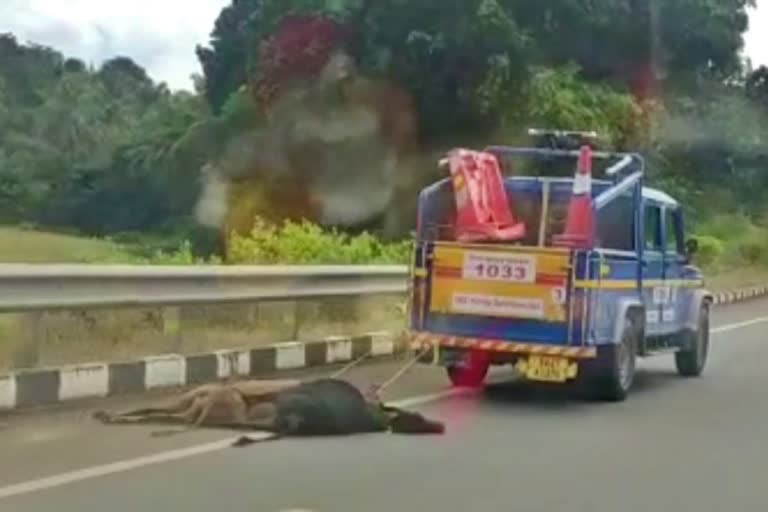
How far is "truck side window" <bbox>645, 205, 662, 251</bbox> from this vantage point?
13750 mm

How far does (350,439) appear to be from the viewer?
9.86 m

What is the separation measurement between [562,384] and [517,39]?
64.0 ft

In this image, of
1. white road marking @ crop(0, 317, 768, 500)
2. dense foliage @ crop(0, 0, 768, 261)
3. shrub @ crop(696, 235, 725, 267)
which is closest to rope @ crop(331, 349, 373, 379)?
white road marking @ crop(0, 317, 768, 500)

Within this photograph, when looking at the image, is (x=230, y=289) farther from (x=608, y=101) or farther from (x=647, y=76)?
(x=647, y=76)

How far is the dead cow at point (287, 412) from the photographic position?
1002cm

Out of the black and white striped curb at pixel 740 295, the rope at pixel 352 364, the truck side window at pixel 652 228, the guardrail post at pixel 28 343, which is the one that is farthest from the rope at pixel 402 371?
the black and white striped curb at pixel 740 295

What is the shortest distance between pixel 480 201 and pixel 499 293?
110 centimetres

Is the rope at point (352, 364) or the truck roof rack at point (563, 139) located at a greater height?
the truck roof rack at point (563, 139)

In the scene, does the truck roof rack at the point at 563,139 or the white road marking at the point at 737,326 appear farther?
the white road marking at the point at 737,326

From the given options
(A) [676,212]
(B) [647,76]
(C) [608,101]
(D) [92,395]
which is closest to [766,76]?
(B) [647,76]

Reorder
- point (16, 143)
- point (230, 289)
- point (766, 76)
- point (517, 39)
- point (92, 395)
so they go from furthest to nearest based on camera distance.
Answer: point (766, 76), point (16, 143), point (517, 39), point (230, 289), point (92, 395)

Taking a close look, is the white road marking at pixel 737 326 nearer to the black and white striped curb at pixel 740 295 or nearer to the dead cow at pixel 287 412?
the black and white striped curb at pixel 740 295

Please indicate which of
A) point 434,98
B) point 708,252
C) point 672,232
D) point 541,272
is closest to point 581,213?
point 541,272

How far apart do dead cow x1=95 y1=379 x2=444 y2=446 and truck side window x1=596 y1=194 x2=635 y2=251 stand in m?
3.32
